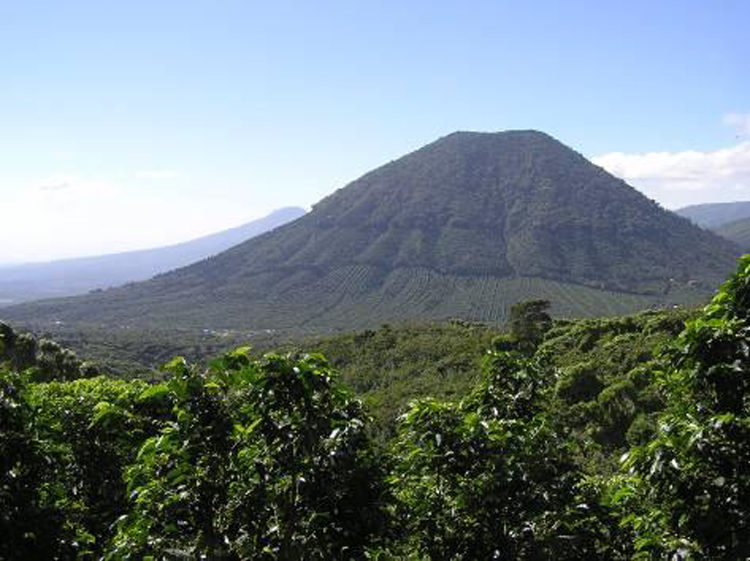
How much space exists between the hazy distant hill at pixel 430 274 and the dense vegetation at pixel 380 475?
125 m

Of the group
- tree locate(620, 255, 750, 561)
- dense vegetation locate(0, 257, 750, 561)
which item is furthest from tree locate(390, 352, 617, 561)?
tree locate(620, 255, 750, 561)

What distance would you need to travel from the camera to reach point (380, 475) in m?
4.91

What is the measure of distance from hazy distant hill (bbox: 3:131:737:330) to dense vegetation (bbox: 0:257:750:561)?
124543 millimetres

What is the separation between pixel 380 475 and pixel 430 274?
164m

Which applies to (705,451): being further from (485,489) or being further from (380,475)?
(380,475)

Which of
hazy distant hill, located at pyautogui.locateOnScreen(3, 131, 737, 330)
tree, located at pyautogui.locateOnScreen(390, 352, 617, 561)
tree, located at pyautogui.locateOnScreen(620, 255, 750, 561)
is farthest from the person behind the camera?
hazy distant hill, located at pyautogui.locateOnScreen(3, 131, 737, 330)

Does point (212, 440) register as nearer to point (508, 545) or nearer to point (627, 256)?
point (508, 545)

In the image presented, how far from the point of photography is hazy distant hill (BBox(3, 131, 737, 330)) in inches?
5714

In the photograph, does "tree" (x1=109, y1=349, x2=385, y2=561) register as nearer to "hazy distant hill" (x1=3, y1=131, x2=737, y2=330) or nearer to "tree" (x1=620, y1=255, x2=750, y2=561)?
"tree" (x1=620, y1=255, x2=750, y2=561)

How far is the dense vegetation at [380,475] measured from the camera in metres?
4.39

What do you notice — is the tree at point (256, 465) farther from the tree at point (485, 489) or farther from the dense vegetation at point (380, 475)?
the tree at point (485, 489)

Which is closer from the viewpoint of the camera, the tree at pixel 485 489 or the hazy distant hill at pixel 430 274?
the tree at pixel 485 489

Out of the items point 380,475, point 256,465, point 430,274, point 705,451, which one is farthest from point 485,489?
point 430,274

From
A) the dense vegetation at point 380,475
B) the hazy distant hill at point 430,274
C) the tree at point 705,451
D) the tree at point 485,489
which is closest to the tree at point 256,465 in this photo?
the dense vegetation at point 380,475
